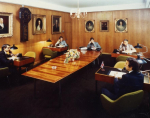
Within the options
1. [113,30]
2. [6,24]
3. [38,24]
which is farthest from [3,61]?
[113,30]

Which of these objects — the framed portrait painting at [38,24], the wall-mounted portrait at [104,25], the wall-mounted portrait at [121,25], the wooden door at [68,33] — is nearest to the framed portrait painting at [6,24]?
the framed portrait painting at [38,24]

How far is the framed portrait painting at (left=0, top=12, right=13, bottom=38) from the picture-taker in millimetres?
5600

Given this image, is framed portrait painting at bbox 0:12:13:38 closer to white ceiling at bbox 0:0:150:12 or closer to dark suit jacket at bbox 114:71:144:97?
white ceiling at bbox 0:0:150:12

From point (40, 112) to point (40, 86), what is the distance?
4.83 feet

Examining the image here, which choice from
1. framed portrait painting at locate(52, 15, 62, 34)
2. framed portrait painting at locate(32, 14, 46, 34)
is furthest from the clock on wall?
framed portrait painting at locate(52, 15, 62, 34)

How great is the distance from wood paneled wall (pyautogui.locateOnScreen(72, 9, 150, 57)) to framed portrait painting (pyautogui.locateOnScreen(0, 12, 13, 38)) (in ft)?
18.1

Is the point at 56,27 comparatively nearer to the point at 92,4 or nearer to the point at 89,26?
the point at 89,26

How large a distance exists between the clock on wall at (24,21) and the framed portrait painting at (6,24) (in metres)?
0.49

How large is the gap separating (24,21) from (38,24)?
3.68 ft

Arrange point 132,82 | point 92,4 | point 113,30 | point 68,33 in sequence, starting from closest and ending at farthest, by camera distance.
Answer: point 132,82, point 92,4, point 113,30, point 68,33

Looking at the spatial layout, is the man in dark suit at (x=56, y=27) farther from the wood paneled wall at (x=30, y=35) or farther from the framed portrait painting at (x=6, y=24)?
the framed portrait painting at (x=6, y=24)

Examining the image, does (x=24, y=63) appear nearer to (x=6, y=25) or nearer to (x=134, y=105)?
(x=6, y=25)

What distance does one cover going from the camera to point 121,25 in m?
9.06

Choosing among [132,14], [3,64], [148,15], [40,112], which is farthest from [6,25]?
[148,15]
